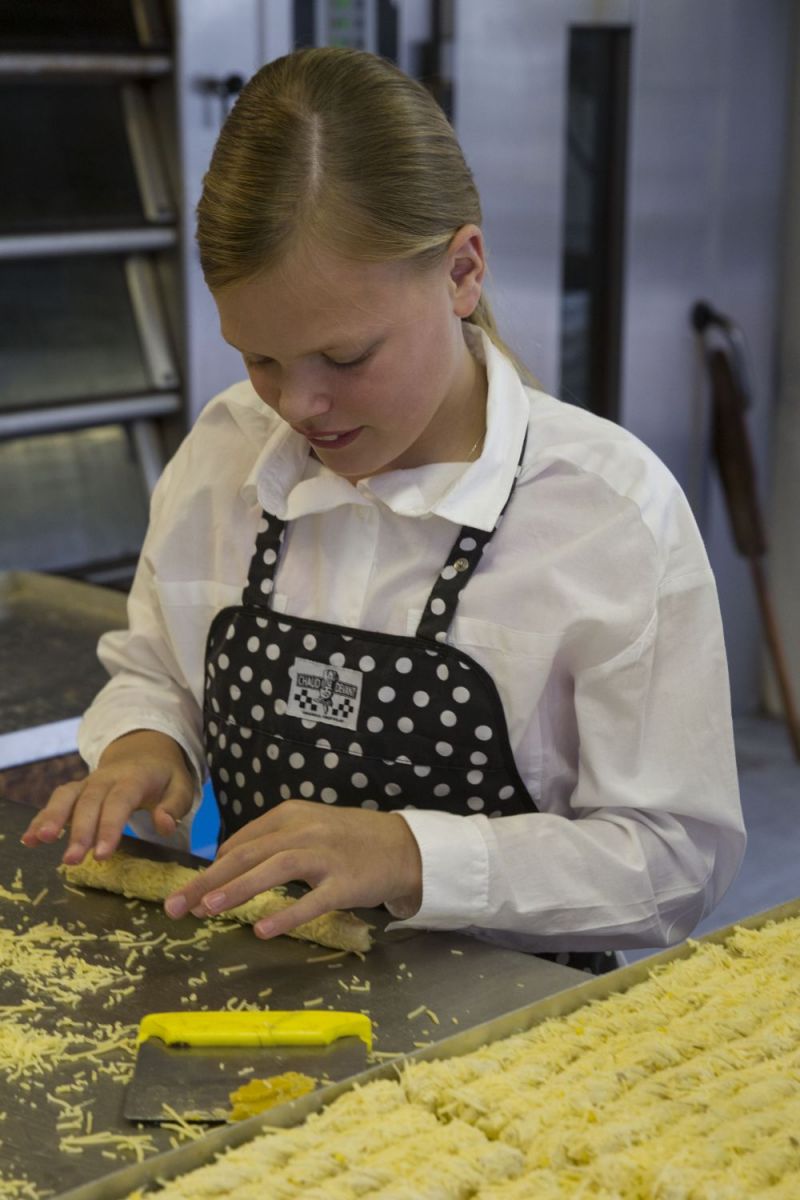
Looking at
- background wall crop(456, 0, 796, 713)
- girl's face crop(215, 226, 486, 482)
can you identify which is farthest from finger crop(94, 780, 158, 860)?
background wall crop(456, 0, 796, 713)

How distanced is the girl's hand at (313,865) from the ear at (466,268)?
452 mm

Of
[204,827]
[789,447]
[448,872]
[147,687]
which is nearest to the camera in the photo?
[448,872]

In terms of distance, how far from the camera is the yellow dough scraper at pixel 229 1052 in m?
0.94

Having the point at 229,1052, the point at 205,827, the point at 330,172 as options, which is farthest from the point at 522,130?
the point at 229,1052

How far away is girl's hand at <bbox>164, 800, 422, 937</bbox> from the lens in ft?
3.67

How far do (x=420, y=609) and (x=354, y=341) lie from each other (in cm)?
26

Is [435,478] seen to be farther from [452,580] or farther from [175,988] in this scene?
[175,988]

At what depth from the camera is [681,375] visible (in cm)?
396

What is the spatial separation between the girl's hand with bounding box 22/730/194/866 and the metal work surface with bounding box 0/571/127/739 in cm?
60

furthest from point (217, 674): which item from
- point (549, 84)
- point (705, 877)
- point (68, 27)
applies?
point (549, 84)

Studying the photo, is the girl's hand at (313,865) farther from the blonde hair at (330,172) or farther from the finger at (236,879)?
the blonde hair at (330,172)

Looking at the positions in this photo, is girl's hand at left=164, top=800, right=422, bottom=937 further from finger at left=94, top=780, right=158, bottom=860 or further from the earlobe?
the earlobe

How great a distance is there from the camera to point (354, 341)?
4.05 feet

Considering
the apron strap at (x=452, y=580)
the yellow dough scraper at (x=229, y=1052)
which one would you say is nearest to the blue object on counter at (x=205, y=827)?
the apron strap at (x=452, y=580)
